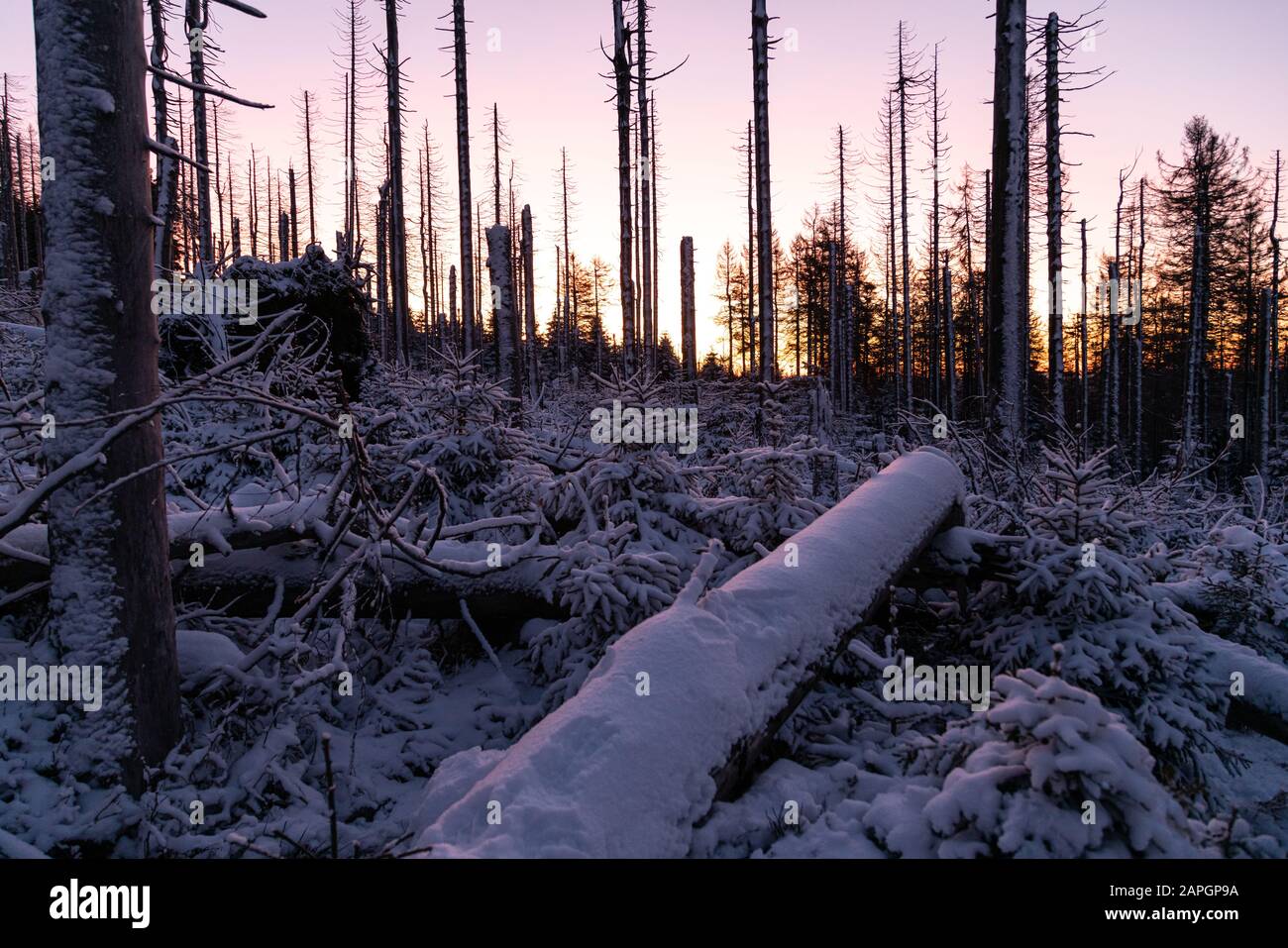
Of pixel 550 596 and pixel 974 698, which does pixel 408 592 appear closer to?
pixel 550 596

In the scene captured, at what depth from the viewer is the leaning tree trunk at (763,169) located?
43.3 feet

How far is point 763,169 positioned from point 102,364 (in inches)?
504

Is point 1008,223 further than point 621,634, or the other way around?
point 1008,223

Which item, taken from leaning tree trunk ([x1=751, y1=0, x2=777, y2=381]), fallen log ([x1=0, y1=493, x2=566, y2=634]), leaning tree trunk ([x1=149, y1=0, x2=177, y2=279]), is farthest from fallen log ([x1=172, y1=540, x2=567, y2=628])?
leaning tree trunk ([x1=149, y1=0, x2=177, y2=279])

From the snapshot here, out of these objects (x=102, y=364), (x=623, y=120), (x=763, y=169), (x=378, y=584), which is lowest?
(x=378, y=584)

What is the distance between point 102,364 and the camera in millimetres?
3158

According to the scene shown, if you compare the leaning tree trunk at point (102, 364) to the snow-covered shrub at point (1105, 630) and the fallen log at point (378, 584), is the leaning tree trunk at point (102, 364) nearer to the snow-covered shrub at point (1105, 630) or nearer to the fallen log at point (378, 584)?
the fallen log at point (378, 584)

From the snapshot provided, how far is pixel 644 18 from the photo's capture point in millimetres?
18719

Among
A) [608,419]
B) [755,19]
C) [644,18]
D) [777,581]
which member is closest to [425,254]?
[644,18]

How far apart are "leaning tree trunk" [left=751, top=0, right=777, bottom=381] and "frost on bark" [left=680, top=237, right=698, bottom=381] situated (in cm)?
1563

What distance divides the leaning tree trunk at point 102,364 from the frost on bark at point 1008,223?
340 inches

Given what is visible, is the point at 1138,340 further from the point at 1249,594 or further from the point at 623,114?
the point at 1249,594

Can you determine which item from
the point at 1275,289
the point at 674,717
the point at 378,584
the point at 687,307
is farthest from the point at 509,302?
the point at 1275,289
